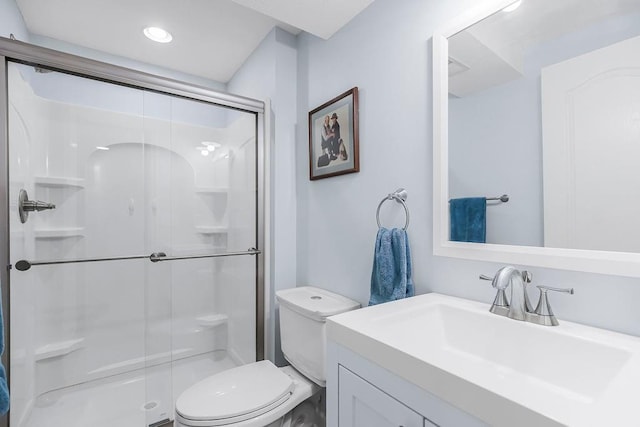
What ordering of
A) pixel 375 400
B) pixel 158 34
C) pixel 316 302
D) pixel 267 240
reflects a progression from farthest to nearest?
→ pixel 158 34 → pixel 267 240 → pixel 316 302 → pixel 375 400

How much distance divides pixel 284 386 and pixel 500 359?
2.86ft

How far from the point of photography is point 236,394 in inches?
48.4

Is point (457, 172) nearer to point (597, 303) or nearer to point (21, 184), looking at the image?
point (597, 303)

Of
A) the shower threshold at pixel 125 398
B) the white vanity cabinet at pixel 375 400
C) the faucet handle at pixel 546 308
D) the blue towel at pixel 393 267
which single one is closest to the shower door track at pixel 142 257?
the shower threshold at pixel 125 398

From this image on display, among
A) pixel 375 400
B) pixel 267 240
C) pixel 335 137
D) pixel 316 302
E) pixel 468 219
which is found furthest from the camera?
pixel 267 240

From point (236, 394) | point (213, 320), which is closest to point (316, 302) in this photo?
point (236, 394)

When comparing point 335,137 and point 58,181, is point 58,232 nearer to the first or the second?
point 58,181

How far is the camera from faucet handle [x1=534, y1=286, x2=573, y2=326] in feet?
2.56

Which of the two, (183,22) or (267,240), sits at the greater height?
(183,22)

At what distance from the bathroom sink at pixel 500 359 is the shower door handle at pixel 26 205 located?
149 cm

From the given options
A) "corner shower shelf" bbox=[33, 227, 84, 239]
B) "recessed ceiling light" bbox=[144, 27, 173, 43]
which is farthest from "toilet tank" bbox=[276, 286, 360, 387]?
"recessed ceiling light" bbox=[144, 27, 173, 43]

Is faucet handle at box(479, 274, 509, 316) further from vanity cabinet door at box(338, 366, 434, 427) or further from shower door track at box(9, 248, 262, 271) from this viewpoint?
shower door track at box(9, 248, 262, 271)

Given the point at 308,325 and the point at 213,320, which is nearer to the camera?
the point at 308,325

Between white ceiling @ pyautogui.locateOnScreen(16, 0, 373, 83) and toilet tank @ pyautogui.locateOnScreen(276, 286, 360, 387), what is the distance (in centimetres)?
139
